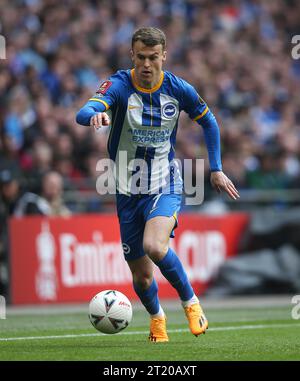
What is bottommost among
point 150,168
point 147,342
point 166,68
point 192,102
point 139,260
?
point 147,342

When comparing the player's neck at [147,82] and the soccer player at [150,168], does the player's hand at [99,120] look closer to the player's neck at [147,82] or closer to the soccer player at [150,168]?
the soccer player at [150,168]

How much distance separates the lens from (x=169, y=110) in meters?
8.27

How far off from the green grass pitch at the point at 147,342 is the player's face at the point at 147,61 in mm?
2213

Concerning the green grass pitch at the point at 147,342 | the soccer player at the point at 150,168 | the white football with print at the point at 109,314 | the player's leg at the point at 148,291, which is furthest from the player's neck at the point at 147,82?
the green grass pitch at the point at 147,342

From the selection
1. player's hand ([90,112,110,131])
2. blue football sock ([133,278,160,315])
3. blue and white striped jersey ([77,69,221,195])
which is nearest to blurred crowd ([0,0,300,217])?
blue and white striped jersey ([77,69,221,195])

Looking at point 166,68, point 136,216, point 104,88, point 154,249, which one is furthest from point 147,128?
point 166,68

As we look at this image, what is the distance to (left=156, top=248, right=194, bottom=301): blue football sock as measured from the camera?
8008 mm

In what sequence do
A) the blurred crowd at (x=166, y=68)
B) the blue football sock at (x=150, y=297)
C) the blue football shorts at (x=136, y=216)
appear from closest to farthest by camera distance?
the blue football shorts at (x=136, y=216) → the blue football sock at (x=150, y=297) → the blurred crowd at (x=166, y=68)

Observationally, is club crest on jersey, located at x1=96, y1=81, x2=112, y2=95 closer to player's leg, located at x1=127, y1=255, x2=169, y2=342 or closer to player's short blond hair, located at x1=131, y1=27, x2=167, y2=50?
player's short blond hair, located at x1=131, y1=27, x2=167, y2=50

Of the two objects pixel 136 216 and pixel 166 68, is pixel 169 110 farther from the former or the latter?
pixel 166 68

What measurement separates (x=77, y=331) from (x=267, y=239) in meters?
7.01

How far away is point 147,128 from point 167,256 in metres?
1.11

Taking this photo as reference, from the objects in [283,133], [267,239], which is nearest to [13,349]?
[267,239]

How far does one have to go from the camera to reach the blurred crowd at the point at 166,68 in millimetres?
14672
